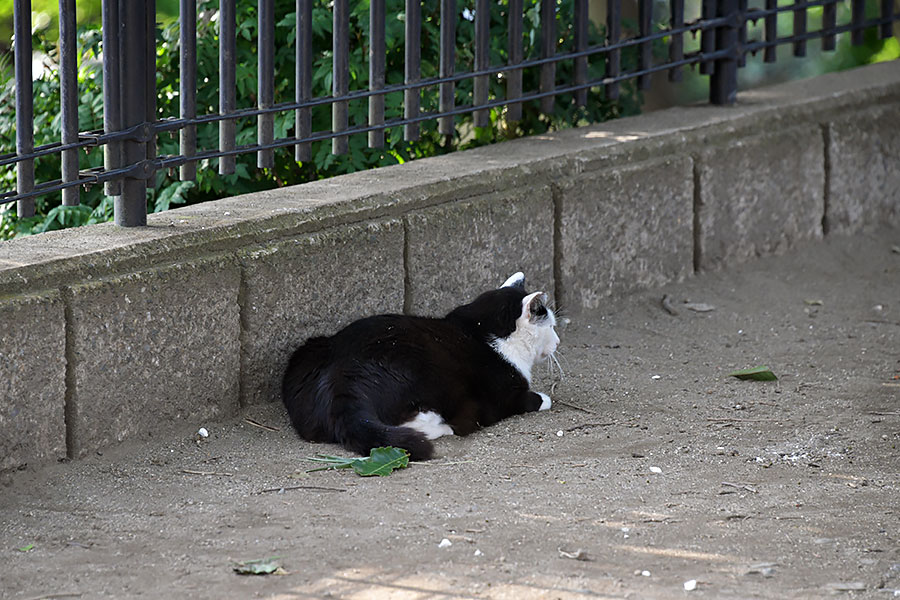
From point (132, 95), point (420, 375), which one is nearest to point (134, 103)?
point (132, 95)

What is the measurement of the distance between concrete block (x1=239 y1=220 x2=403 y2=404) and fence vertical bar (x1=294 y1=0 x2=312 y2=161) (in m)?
0.48

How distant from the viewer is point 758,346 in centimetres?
549

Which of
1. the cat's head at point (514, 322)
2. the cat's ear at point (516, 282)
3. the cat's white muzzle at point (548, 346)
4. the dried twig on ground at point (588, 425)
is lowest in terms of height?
the dried twig on ground at point (588, 425)

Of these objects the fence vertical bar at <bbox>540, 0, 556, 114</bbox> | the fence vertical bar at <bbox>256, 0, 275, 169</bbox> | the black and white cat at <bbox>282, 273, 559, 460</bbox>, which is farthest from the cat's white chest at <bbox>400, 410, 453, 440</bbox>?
the fence vertical bar at <bbox>540, 0, 556, 114</bbox>

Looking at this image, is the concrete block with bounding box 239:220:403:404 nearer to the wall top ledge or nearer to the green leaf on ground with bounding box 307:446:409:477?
the wall top ledge

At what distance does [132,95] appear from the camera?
4270mm

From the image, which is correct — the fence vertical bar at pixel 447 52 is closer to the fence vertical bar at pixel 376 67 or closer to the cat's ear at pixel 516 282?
the fence vertical bar at pixel 376 67

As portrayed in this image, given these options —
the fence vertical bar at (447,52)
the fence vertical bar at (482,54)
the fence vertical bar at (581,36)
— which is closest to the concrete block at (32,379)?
the fence vertical bar at (447,52)

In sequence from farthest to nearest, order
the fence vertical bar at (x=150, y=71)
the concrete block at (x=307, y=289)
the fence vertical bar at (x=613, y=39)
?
the fence vertical bar at (x=613, y=39)
the concrete block at (x=307, y=289)
the fence vertical bar at (x=150, y=71)

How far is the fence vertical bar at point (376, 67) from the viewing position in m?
5.08

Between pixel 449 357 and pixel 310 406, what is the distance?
21.4 inches

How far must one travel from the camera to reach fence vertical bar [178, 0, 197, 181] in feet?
14.7

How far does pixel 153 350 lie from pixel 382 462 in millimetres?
866

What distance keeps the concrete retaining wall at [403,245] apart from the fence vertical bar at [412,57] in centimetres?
26
